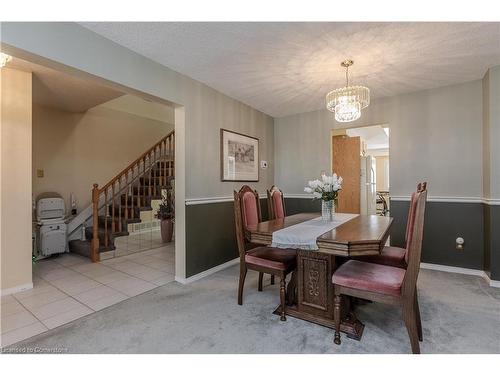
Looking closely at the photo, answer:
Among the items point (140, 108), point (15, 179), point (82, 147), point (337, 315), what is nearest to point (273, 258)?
point (337, 315)

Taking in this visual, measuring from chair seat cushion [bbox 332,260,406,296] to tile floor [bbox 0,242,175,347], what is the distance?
6.84 ft

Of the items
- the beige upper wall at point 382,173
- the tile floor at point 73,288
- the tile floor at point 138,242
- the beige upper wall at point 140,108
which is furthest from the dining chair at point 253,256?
the beige upper wall at point 382,173

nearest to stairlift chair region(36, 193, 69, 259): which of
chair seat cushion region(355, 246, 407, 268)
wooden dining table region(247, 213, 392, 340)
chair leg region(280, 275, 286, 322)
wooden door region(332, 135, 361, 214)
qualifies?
wooden dining table region(247, 213, 392, 340)

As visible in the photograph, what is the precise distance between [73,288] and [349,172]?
15.6ft

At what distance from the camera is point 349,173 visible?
16.0 feet

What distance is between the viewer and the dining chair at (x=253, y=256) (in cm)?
208

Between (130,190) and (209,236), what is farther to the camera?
(130,190)

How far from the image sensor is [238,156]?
3734 mm

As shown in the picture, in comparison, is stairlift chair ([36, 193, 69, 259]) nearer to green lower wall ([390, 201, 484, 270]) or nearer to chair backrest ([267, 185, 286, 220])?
chair backrest ([267, 185, 286, 220])

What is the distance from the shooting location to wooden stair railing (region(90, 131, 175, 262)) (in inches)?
161

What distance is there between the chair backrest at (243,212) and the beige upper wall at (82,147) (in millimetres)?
3825

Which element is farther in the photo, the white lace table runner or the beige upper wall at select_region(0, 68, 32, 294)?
the beige upper wall at select_region(0, 68, 32, 294)

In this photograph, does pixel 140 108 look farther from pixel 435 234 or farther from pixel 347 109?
pixel 435 234

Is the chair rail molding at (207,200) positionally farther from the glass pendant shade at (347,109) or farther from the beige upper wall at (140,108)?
the beige upper wall at (140,108)
